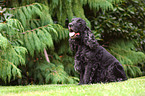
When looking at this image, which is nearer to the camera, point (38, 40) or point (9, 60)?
point (9, 60)

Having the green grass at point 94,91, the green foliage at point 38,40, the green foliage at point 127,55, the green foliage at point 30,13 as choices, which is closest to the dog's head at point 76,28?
the green grass at point 94,91

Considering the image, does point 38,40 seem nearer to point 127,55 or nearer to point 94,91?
point 94,91

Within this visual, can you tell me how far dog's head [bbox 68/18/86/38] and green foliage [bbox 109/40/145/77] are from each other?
4.16 m

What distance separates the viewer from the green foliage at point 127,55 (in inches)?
336

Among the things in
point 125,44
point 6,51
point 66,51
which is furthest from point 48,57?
point 125,44

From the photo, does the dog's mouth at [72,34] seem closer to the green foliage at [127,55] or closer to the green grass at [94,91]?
the green grass at [94,91]

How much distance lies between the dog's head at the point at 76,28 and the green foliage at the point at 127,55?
13.7 feet

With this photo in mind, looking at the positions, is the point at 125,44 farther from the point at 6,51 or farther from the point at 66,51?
the point at 6,51

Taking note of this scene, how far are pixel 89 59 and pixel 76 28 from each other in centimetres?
77

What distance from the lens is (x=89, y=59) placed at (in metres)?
4.70

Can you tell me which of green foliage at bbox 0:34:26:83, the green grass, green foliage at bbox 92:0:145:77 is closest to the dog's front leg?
the green grass

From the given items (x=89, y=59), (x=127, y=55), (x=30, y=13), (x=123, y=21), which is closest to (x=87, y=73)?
(x=89, y=59)

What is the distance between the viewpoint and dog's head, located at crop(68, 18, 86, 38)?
4.66 meters

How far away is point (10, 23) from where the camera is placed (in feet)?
18.1
